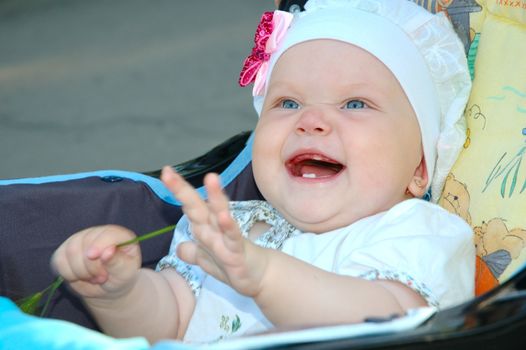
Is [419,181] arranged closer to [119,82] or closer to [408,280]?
[408,280]

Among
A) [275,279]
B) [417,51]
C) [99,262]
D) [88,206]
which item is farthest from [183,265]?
[417,51]

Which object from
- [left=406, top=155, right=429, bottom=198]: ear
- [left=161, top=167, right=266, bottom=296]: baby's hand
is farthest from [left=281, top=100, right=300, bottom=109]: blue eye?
[left=161, top=167, right=266, bottom=296]: baby's hand

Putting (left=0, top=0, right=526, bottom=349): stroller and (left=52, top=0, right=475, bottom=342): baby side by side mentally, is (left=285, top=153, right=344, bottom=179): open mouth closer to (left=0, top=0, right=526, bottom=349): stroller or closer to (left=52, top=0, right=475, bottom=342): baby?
(left=52, top=0, right=475, bottom=342): baby

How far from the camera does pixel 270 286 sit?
127 cm

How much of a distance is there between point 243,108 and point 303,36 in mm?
1776

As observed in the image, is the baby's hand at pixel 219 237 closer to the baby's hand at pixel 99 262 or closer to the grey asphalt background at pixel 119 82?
the baby's hand at pixel 99 262

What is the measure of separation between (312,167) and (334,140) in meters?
0.08

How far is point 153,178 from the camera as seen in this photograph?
1844 mm

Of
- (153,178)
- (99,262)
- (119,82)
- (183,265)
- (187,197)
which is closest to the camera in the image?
(187,197)

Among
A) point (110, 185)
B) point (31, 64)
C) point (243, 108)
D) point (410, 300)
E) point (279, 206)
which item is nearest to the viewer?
point (410, 300)

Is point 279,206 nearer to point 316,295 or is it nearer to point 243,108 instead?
point 316,295

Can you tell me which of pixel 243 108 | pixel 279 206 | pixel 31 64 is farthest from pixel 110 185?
pixel 31 64

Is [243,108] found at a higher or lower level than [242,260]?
lower

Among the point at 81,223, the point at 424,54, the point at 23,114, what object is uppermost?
the point at 424,54
